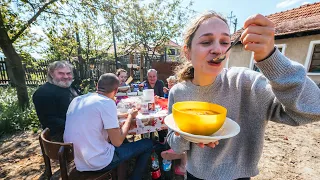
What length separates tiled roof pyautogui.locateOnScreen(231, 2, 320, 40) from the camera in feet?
24.3

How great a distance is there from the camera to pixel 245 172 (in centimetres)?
94

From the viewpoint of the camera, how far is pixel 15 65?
16.2ft

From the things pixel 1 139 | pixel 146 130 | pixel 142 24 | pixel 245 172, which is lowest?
pixel 1 139

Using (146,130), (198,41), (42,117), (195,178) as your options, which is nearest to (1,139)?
(42,117)

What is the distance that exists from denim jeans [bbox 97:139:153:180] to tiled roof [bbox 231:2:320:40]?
912 cm

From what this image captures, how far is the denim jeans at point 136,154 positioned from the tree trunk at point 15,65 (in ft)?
16.1

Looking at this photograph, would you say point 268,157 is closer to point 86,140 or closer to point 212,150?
point 212,150

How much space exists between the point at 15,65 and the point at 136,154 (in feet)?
17.4

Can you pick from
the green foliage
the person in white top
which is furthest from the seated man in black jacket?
the green foliage

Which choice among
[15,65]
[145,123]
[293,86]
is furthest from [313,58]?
[15,65]

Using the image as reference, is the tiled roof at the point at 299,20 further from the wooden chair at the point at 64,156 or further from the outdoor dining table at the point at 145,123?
the wooden chair at the point at 64,156

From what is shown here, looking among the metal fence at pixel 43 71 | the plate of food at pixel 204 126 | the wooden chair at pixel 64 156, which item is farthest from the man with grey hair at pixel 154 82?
the metal fence at pixel 43 71

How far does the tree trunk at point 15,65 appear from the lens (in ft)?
15.5

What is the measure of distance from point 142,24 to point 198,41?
38.1 ft
